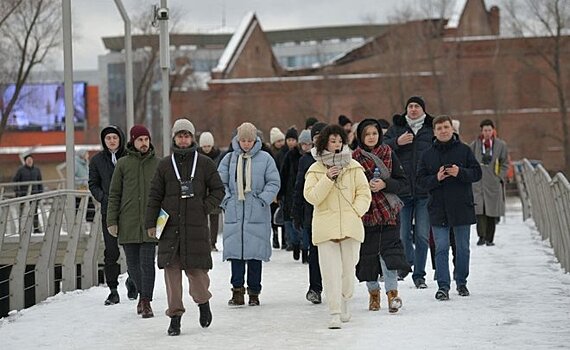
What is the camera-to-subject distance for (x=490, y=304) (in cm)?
1293

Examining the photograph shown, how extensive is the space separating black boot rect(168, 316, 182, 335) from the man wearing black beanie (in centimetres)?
407

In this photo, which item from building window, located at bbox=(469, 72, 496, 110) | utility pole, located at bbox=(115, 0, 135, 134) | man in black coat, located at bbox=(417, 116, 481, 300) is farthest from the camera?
building window, located at bbox=(469, 72, 496, 110)

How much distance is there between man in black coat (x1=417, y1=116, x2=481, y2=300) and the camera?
1341 cm

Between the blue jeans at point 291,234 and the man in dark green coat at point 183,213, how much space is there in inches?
254

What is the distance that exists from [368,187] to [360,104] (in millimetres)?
55332

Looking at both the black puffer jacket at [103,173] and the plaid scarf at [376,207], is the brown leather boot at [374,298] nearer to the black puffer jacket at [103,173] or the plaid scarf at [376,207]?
the plaid scarf at [376,207]

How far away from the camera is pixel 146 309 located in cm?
1291

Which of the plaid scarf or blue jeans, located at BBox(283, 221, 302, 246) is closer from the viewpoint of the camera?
the plaid scarf

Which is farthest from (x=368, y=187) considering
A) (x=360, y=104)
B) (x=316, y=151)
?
(x=360, y=104)

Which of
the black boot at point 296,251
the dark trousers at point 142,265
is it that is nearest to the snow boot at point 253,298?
the dark trousers at point 142,265

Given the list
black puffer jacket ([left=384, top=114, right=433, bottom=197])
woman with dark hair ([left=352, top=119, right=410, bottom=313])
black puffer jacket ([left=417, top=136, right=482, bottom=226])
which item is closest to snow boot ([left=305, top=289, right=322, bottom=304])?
woman with dark hair ([left=352, top=119, right=410, bottom=313])

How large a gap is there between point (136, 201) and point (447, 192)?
3321mm

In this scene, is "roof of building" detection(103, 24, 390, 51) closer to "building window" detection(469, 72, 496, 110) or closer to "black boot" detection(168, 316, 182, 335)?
"building window" detection(469, 72, 496, 110)

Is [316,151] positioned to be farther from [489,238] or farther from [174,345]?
[489,238]
